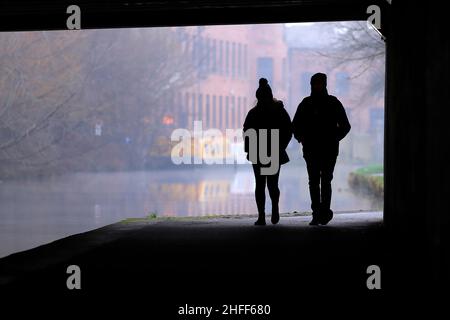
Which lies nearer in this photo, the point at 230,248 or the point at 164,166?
the point at 230,248

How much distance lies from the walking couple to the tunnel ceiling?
2417mm

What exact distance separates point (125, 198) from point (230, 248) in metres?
22.4

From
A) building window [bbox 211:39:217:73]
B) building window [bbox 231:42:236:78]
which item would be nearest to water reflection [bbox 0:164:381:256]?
building window [bbox 211:39:217:73]

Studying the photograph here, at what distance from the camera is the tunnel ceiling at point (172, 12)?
1275 centimetres

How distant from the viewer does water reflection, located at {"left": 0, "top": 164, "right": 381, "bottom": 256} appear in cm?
2019

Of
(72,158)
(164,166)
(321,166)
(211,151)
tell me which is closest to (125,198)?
(72,158)

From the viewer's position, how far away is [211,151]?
65.1m

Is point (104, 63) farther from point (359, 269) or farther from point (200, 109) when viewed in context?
point (359, 269)

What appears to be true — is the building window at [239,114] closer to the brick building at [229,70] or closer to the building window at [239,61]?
the brick building at [229,70]

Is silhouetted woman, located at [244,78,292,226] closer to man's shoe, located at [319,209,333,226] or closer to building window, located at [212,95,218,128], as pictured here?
man's shoe, located at [319,209,333,226]

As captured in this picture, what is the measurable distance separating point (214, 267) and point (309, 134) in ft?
11.0

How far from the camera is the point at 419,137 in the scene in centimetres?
852

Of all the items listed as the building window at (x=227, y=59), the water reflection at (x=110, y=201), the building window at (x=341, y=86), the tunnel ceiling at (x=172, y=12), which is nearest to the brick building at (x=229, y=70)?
the building window at (x=227, y=59)

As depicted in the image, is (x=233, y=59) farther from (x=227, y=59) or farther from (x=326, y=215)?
(x=326, y=215)
